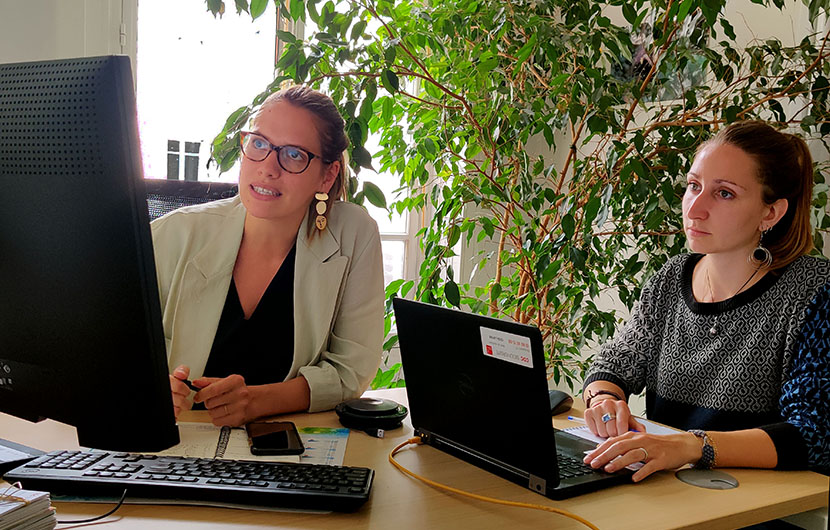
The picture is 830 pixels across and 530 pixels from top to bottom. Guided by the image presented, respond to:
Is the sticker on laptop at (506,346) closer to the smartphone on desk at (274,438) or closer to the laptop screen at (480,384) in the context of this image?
the laptop screen at (480,384)

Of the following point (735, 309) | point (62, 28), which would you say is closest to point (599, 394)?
point (735, 309)

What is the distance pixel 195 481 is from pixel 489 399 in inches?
16.7

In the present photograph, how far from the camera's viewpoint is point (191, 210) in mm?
1666

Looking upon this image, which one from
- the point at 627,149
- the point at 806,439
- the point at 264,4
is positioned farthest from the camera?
the point at 627,149

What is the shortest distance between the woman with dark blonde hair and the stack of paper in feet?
3.12

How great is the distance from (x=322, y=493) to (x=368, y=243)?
2.73ft

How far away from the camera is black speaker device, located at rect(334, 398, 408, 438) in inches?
51.7

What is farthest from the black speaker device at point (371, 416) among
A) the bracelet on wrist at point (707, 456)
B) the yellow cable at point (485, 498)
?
the bracelet on wrist at point (707, 456)

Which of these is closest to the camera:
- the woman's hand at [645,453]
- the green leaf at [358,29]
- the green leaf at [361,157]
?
the woman's hand at [645,453]

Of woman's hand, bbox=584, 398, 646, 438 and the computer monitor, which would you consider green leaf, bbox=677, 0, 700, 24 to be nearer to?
woman's hand, bbox=584, 398, 646, 438

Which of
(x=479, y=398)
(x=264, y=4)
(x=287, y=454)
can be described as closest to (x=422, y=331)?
(x=479, y=398)

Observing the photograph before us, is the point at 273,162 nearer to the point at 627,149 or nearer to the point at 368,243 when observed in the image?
the point at 368,243

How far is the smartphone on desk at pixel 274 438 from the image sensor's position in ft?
3.74

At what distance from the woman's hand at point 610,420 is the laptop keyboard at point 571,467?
0.56ft
